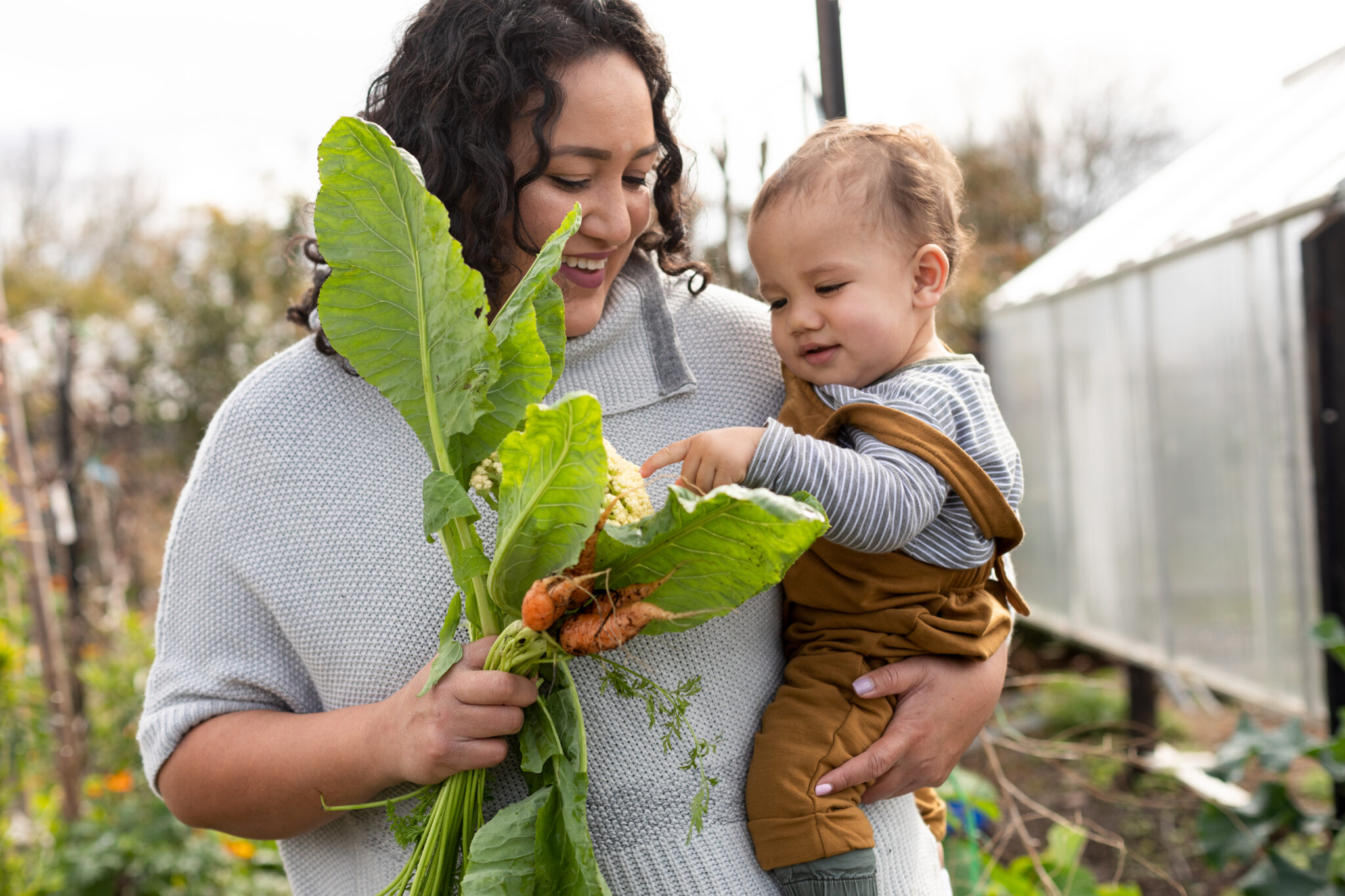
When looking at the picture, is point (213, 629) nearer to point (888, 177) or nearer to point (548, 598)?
point (548, 598)

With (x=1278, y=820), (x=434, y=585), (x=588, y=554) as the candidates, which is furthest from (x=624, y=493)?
(x=1278, y=820)

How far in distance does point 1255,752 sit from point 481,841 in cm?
319

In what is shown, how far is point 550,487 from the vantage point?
2.96 feet

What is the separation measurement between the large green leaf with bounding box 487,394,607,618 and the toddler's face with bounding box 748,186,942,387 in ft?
2.00

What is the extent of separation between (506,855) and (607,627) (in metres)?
0.25

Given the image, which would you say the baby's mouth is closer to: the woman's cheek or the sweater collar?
the sweater collar

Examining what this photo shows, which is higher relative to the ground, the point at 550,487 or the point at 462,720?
A: the point at 550,487

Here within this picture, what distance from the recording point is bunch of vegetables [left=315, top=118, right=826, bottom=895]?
907 mm

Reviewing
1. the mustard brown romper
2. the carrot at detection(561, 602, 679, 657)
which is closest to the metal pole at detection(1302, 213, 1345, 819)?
the mustard brown romper

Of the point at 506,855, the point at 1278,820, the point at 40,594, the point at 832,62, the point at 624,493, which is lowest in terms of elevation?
the point at 1278,820

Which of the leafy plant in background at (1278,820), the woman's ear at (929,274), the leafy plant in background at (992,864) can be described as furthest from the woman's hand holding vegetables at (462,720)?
the leafy plant in background at (1278,820)

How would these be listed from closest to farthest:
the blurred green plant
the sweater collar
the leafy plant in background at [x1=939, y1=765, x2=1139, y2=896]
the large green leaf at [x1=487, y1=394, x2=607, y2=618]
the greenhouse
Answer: the large green leaf at [x1=487, y1=394, x2=607, y2=618] → the sweater collar → the leafy plant in background at [x1=939, y1=765, x2=1139, y2=896] → the blurred green plant → the greenhouse

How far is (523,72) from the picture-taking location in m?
1.39

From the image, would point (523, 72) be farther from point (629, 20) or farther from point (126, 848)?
point (126, 848)
